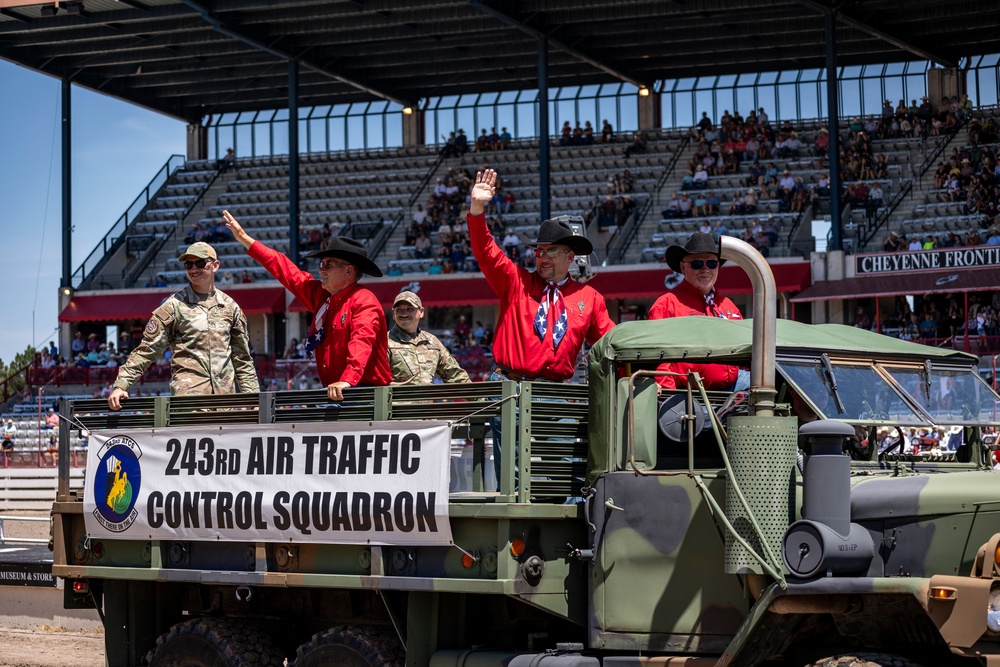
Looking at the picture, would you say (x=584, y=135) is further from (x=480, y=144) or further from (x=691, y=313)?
(x=691, y=313)

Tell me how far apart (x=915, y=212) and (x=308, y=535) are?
3099cm

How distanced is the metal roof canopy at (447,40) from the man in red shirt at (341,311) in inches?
1115

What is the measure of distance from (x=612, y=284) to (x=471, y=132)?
12.2m

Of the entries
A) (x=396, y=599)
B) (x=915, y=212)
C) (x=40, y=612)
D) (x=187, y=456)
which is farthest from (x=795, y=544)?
(x=915, y=212)

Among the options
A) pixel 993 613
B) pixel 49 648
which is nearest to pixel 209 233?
pixel 49 648

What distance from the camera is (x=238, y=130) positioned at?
53438 millimetres

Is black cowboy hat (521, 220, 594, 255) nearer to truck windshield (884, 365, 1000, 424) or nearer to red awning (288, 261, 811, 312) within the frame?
truck windshield (884, 365, 1000, 424)

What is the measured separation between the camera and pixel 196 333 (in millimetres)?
10461

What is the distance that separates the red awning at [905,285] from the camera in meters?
33.2

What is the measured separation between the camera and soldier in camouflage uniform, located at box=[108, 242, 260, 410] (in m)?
10.4

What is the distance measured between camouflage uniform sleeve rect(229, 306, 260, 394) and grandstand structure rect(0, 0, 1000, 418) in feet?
80.9

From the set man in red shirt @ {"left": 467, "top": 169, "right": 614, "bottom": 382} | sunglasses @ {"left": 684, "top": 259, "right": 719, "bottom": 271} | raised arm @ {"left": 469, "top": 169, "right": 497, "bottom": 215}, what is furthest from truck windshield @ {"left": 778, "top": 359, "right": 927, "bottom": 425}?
raised arm @ {"left": 469, "top": 169, "right": 497, "bottom": 215}

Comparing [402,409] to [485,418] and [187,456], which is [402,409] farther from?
[187,456]

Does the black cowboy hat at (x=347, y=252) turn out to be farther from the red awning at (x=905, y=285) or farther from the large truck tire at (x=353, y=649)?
the red awning at (x=905, y=285)
